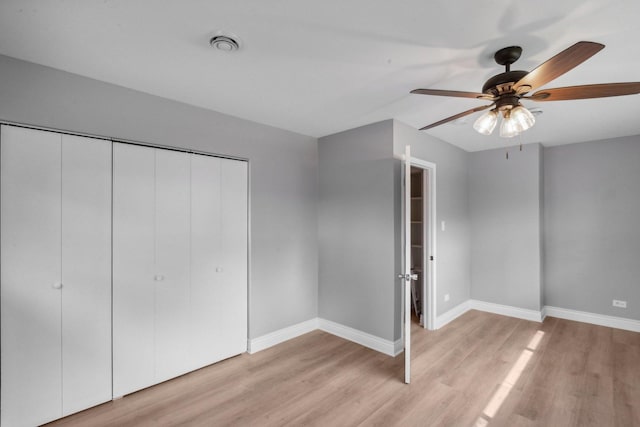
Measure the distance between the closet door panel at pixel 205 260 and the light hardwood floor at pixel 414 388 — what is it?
0.24 m

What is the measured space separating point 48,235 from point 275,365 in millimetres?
2167

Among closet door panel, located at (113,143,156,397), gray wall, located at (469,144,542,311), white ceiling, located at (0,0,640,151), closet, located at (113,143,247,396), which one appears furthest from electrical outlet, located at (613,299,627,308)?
closet door panel, located at (113,143,156,397)

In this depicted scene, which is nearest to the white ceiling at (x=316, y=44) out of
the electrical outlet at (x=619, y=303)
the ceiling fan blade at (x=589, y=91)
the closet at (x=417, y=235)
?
the ceiling fan blade at (x=589, y=91)

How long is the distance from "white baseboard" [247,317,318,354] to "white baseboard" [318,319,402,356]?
16 cm

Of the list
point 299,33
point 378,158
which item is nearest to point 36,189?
point 299,33

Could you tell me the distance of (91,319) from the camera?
7.43 feet

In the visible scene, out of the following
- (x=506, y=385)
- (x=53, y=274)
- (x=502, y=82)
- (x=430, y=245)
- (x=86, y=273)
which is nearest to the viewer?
(x=502, y=82)

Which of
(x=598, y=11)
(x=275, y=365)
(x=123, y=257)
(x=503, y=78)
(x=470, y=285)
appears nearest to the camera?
(x=598, y=11)

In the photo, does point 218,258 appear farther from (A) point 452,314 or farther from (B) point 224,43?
(A) point 452,314

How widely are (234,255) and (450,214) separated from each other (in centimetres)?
301

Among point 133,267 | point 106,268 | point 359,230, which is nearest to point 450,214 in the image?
point 359,230

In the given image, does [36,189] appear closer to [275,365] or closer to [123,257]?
[123,257]

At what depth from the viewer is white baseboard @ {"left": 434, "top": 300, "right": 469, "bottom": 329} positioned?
395 centimetres

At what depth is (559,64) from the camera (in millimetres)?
1412
